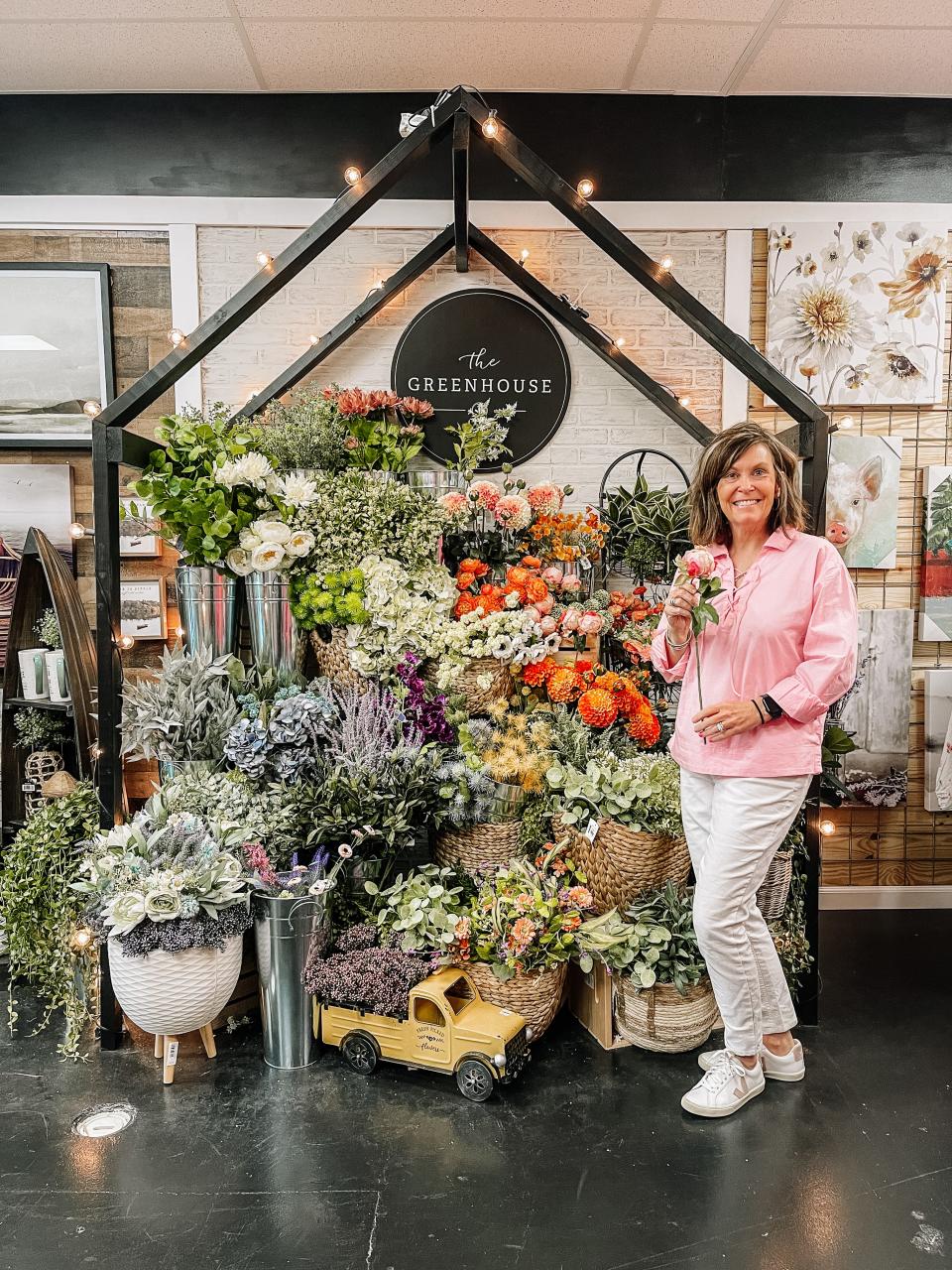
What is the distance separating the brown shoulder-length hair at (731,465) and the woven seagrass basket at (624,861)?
3.32 feet

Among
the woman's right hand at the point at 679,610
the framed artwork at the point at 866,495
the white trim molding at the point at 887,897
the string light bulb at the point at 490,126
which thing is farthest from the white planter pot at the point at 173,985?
the framed artwork at the point at 866,495

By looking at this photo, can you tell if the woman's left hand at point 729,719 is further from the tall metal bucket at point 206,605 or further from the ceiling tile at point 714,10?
the ceiling tile at point 714,10

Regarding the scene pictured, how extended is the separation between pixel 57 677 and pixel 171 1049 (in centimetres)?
155

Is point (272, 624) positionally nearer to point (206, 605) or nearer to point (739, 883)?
point (206, 605)

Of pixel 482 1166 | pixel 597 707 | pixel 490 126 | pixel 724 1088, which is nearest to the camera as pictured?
pixel 482 1166

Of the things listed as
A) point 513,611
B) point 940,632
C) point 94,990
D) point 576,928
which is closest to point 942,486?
point 940,632

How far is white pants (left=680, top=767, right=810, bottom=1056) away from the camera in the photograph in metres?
2.22

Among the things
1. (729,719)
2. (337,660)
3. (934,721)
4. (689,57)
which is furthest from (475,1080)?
(689,57)

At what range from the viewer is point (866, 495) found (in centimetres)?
378

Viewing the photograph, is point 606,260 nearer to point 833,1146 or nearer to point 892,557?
point 892,557

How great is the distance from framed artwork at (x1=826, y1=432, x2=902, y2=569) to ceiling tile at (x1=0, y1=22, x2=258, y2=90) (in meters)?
3.20

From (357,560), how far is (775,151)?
2782mm

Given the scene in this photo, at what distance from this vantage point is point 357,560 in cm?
300

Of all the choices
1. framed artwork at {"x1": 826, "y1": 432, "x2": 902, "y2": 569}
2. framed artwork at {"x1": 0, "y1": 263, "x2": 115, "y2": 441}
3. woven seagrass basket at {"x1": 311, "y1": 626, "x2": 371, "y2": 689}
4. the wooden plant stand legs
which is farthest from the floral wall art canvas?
the wooden plant stand legs
